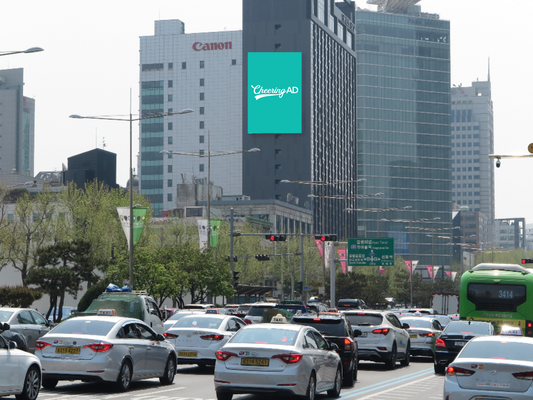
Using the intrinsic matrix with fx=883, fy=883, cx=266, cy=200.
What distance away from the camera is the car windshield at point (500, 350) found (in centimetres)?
1318

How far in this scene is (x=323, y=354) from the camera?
55.1ft

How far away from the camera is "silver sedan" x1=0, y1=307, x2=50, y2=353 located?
22.8 m

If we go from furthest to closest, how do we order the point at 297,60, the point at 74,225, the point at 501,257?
the point at 501,257 → the point at 297,60 → the point at 74,225

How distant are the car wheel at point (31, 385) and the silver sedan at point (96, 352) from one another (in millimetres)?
1690

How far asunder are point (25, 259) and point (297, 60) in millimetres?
102485

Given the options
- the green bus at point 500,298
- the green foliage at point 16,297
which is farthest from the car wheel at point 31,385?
the green foliage at point 16,297

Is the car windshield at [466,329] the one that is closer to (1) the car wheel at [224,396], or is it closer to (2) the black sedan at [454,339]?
(2) the black sedan at [454,339]

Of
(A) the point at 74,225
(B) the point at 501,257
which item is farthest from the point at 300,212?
(A) the point at 74,225

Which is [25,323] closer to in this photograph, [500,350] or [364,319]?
[364,319]

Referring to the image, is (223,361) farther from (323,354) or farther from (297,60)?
(297,60)

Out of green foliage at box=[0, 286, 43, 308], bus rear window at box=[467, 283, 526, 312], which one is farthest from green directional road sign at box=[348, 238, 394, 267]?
bus rear window at box=[467, 283, 526, 312]

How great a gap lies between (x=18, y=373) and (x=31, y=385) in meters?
0.58

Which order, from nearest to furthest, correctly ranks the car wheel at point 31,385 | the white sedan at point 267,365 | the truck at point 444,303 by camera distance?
the car wheel at point 31,385, the white sedan at point 267,365, the truck at point 444,303

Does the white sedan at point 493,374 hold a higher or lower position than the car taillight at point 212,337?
higher
